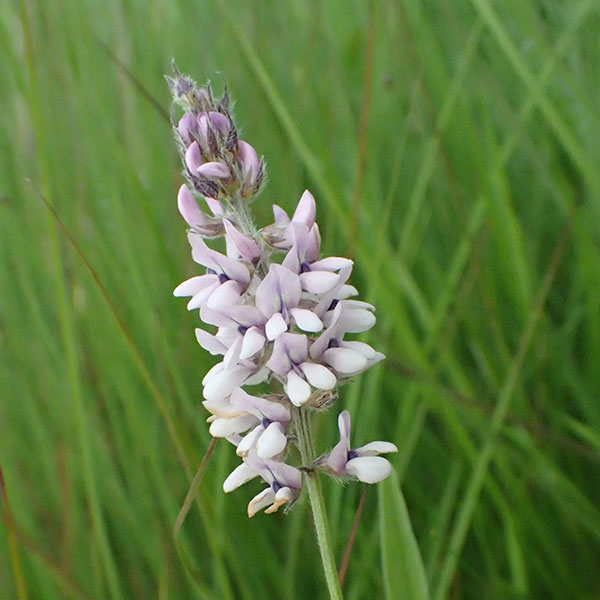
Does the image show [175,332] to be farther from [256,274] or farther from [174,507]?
[256,274]

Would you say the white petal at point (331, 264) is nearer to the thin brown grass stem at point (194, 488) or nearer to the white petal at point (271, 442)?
the white petal at point (271, 442)

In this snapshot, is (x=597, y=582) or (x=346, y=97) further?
(x=346, y=97)

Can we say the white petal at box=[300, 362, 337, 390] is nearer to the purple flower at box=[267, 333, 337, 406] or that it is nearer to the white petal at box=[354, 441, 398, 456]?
the purple flower at box=[267, 333, 337, 406]

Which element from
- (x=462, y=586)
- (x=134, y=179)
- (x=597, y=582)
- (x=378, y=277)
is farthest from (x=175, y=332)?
(x=597, y=582)

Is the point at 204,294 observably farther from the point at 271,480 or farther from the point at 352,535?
A: the point at 352,535

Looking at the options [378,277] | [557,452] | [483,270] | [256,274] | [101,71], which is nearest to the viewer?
[256,274]

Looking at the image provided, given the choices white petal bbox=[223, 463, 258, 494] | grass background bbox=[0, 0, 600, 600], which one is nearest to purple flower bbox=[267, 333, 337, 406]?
white petal bbox=[223, 463, 258, 494]

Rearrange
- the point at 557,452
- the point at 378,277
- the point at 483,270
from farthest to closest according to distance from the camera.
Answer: the point at 483,270 < the point at 557,452 < the point at 378,277
